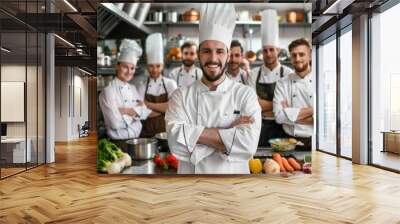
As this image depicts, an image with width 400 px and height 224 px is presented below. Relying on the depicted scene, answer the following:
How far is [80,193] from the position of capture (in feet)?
15.2

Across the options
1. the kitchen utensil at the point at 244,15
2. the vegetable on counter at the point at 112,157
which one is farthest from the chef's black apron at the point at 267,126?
the vegetable on counter at the point at 112,157

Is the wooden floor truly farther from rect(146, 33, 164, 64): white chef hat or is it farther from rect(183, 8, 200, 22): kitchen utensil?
rect(183, 8, 200, 22): kitchen utensil

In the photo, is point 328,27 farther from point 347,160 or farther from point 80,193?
point 80,193

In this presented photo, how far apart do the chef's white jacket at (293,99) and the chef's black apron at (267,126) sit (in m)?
0.07

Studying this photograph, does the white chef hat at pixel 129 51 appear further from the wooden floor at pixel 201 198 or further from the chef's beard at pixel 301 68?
the chef's beard at pixel 301 68

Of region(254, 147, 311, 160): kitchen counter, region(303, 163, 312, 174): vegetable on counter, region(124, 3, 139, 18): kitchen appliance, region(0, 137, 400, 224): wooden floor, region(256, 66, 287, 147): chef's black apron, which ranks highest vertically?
region(124, 3, 139, 18): kitchen appliance

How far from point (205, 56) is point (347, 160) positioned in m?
3.87

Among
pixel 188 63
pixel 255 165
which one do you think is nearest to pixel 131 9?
pixel 188 63

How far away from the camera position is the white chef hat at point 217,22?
554cm

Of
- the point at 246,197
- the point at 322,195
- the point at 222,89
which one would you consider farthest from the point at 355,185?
the point at 222,89

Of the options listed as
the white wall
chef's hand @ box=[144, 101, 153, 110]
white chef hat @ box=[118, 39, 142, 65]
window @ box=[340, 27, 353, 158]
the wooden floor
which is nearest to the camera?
the wooden floor

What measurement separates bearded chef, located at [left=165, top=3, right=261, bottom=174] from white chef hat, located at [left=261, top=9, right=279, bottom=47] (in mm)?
454

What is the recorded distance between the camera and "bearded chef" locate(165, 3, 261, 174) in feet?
17.9

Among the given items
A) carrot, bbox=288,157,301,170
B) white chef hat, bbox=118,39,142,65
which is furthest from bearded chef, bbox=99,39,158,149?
carrot, bbox=288,157,301,170
